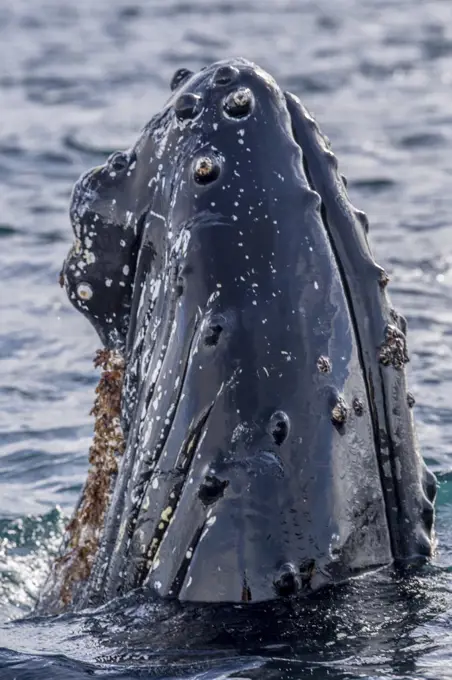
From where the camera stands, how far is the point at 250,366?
242 inches

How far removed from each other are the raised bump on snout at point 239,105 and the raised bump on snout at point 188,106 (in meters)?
0.13

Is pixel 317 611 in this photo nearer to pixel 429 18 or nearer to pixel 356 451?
pixel 356 451

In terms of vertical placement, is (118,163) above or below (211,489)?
above

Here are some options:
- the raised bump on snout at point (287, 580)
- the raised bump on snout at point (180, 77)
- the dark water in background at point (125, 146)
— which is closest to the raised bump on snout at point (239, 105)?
the raised bump on snout at point (180, 77)

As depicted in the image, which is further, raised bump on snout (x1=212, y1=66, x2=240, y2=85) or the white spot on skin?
the white spot on skin

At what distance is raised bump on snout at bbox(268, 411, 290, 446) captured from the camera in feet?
20.0

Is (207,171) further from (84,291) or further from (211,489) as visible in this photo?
(211,489)

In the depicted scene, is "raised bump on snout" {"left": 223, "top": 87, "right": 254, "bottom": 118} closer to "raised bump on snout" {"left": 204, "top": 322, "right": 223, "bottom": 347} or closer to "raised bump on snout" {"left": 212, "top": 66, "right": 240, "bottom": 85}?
"raised bump on snout" {"left": 212, "top": 66, "right": 240, "bottom": 85}

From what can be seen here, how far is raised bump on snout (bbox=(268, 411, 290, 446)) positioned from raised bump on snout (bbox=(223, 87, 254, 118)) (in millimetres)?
1223

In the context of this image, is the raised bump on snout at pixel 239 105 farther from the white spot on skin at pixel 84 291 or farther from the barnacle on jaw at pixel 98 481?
the barnacle on jaw at pixel 98 481

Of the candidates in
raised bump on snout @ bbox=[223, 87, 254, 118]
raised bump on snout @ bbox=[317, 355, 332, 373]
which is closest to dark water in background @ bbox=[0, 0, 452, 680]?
raised bump on snout @ bbox=[317, 355, 332, 373]

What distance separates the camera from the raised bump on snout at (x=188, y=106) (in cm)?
647

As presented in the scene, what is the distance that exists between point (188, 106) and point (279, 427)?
137 centimetres

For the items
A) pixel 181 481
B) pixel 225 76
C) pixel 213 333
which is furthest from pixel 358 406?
pixel 225 76
